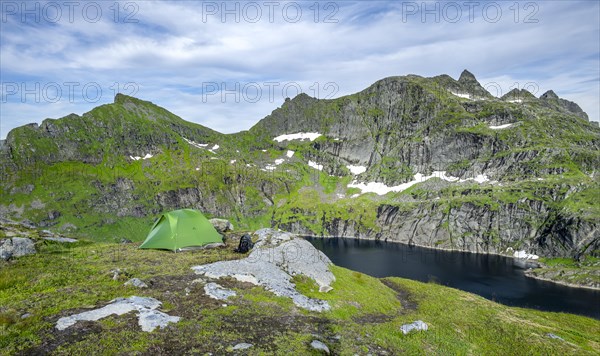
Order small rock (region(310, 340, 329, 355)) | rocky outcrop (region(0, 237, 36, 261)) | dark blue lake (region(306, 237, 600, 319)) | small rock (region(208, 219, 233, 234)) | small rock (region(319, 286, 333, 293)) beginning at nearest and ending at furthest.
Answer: small rock (region(310, 340, 329, 355)), small rock (region(319, 286, 333, 293)), rocky outcrop (region(0, 237, 36, 261)), small rock (region(208, 219, 233, 234)), dark blue lake (region(306, 237, 600, 319))

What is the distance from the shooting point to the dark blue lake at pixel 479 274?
109125 millimetres

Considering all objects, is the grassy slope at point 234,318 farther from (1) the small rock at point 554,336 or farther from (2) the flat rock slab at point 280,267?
(2) the flat rock slab at point 280,267

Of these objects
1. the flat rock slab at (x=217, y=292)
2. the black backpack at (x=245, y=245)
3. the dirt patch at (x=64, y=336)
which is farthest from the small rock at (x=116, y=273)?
the black backpack at (x=245, y=245)

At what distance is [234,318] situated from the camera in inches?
843

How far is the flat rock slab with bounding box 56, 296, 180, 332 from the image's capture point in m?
18.3

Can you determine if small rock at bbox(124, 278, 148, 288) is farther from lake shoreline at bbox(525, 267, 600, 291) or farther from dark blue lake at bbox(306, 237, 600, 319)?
lake shoreline at bbox(525, 267, 600, 291)

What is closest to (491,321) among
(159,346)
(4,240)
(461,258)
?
(159,346)

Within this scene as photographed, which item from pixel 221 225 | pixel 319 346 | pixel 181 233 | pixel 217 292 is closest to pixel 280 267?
pixel 217 292

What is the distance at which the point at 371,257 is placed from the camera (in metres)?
180

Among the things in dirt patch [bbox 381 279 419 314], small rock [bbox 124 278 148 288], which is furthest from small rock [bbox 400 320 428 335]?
small rock [bbox 124 278 148 288]

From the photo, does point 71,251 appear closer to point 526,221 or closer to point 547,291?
point 547,291

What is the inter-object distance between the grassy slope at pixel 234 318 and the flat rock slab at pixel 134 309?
578 millimetres

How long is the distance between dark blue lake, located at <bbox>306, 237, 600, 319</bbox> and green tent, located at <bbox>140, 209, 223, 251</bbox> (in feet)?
260

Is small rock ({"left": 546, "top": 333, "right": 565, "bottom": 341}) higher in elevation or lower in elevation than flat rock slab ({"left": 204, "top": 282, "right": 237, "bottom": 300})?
lower
